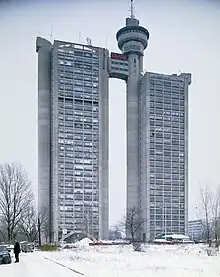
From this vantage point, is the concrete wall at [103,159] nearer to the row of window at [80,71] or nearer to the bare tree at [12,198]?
the row of window at [80,71]

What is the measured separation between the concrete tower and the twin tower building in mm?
106

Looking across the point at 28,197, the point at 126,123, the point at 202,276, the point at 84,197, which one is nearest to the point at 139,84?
the point at 126,123

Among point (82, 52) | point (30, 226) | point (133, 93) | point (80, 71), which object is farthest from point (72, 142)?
point (30, 226)

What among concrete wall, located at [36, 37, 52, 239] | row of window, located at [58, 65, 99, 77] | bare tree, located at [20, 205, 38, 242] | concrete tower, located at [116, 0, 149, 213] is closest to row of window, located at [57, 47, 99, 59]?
row of window, located at [58, 65, 99, 77]

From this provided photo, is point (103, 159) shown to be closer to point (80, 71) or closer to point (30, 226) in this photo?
point (80, 71)

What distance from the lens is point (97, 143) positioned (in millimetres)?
43000

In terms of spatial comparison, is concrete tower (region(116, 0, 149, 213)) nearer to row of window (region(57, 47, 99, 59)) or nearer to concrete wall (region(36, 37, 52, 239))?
row of window (region(57, 47, 99, 59))

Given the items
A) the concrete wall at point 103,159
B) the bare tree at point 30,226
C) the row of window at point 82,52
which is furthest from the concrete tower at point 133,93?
the bare tree at point 30,226

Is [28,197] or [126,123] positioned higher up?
[126,123]

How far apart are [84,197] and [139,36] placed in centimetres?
1998

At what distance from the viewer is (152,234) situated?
144ft

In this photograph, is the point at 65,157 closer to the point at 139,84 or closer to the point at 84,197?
the point at 84,197

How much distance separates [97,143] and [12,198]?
21.0m

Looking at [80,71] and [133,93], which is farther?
[133,93]
